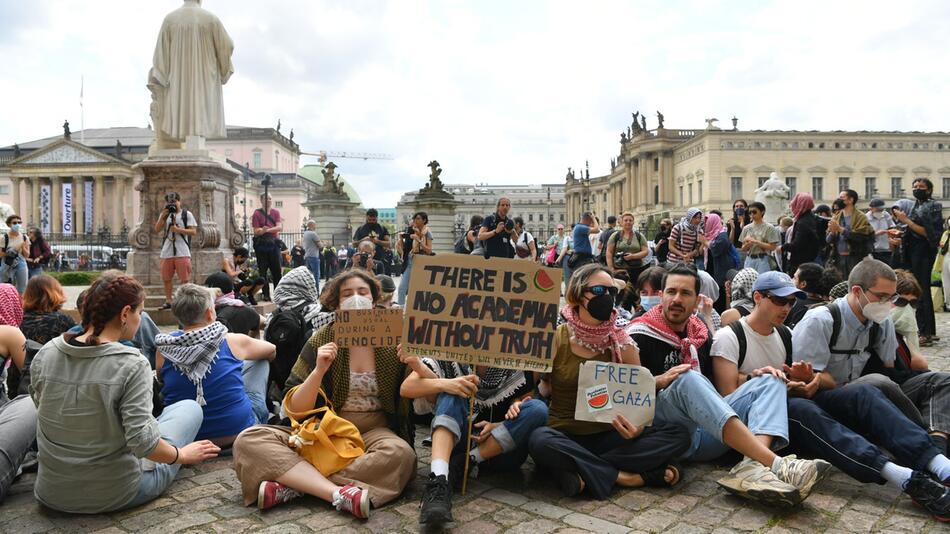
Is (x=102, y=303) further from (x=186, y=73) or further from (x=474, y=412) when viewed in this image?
(x=186, y=73)

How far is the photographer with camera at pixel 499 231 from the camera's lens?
36.8 feet

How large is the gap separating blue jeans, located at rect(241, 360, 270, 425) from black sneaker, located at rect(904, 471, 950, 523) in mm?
4224

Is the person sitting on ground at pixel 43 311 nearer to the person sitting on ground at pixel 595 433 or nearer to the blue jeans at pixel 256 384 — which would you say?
the blue jeans at pixel 256 384

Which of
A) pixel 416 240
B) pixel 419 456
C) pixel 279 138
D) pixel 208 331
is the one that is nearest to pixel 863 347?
pixel 419 456

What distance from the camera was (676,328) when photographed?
14.8 ft

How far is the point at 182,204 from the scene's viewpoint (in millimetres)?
11672

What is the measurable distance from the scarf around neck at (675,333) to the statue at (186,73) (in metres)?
9.78

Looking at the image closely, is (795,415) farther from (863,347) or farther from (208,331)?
(208,331)

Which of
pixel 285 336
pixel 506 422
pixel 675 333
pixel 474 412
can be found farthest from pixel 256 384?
pixel 675 333

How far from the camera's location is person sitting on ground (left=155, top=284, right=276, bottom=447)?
14.7ft

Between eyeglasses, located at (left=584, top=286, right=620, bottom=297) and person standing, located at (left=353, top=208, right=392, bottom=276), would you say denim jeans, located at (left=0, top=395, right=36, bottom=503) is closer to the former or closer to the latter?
eyeglasses, located at (left=584, top=286, right=620, bottom=297)

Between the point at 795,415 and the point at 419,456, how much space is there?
2.54m

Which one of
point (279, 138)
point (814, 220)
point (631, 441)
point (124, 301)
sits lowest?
point (631, 441)

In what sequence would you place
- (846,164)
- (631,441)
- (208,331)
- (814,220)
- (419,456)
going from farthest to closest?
(846,164), (814,220), (419,456), (208,331), (631,441)
